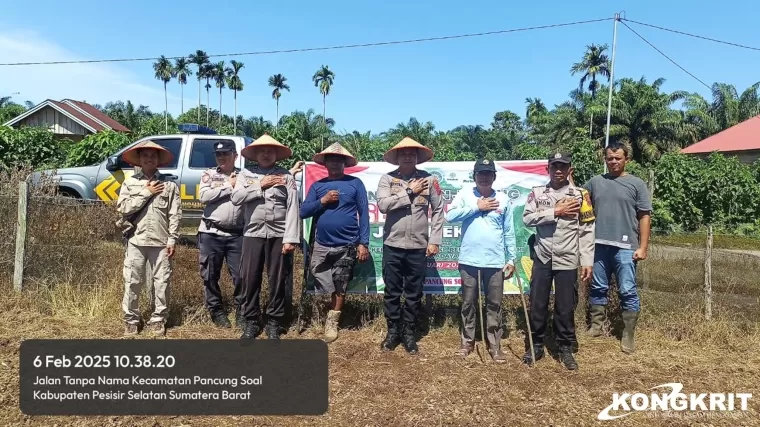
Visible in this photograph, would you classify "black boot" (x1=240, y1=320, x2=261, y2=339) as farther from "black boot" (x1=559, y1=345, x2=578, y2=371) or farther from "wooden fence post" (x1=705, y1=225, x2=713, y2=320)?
"wooden fence post" (x1=705, y1=225, x2=713, y2=320)

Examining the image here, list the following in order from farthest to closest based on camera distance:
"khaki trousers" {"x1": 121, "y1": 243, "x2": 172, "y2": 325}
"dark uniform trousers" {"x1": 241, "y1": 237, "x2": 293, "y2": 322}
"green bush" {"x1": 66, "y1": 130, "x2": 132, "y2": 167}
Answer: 1. "green bush" {"x1": 66, "y1": 130, "x2": 132, "y2": 167}
2. "khaki trousers" {"x1": 121, "y1": 243, "x2": 172, "y2": 325}
3. "dark uniform trousers" {"x1": 241, "y1": 237, "x2": 293, "y2": 322}

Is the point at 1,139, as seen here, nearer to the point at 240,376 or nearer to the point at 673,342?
the point at 240,376

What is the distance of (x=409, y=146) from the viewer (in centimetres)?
437

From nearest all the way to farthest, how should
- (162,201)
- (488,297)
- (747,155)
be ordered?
1. (488,297)
2. (162,201)
3. (747,155)

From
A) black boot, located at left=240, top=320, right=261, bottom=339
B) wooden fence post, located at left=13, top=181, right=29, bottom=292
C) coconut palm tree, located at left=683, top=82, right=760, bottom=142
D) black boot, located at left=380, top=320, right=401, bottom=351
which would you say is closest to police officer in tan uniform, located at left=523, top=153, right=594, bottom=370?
black boot, located at left=380, top=320, right=401, bottom=351

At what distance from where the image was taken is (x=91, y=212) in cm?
594

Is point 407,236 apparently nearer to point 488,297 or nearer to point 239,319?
point 488,297

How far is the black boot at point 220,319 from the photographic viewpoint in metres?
4.98

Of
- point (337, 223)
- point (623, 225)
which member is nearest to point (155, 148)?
point (337, 223)

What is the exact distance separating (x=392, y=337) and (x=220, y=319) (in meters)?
1.76

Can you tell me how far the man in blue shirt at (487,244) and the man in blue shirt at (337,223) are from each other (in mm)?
824

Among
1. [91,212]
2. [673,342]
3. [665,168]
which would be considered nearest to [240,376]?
[91,212]

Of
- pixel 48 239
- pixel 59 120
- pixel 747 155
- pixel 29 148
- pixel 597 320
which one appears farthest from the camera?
pixel 59 120

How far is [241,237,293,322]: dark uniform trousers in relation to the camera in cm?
444
